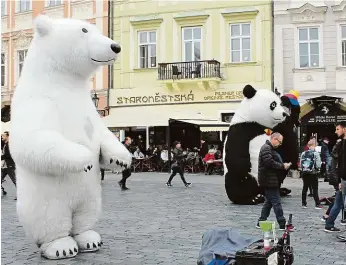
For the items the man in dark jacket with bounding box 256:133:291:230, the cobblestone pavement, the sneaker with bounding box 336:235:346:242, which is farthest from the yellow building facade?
the sneaker with bounding box 336:235:346:242

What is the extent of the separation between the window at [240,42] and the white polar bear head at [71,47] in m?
16.5

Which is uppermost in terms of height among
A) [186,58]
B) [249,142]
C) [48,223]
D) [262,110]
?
[186,58]

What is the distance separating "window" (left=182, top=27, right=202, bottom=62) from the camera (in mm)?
22656

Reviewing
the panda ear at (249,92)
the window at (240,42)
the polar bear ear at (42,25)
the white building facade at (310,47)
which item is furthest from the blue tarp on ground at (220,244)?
the window at (240,42)

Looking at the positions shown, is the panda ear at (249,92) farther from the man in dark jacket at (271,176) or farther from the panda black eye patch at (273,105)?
the man in dark jacket at (271,176)

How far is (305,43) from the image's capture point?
21094 mm

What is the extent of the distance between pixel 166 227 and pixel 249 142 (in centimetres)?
319

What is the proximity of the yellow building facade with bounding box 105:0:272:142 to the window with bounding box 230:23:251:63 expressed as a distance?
0.04 m

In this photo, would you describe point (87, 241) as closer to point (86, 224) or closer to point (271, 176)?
point (86, 224)

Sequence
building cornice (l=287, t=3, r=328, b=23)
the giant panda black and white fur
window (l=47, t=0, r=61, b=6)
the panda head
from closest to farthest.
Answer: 1. the giant panda black and white fur
2. the panda head
3. building cornice (l=287, t=3, r=328, b=23)
4. window (l=47, t=0, r=61, b=6)

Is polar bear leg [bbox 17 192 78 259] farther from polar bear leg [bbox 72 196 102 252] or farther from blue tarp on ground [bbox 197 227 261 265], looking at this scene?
blue tarp on ground [bbox 197 227 261 265]

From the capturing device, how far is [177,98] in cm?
2266

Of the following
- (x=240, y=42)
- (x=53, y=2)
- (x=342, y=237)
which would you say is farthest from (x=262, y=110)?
(x=53, y=2)

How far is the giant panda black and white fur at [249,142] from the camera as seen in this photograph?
413 inches
